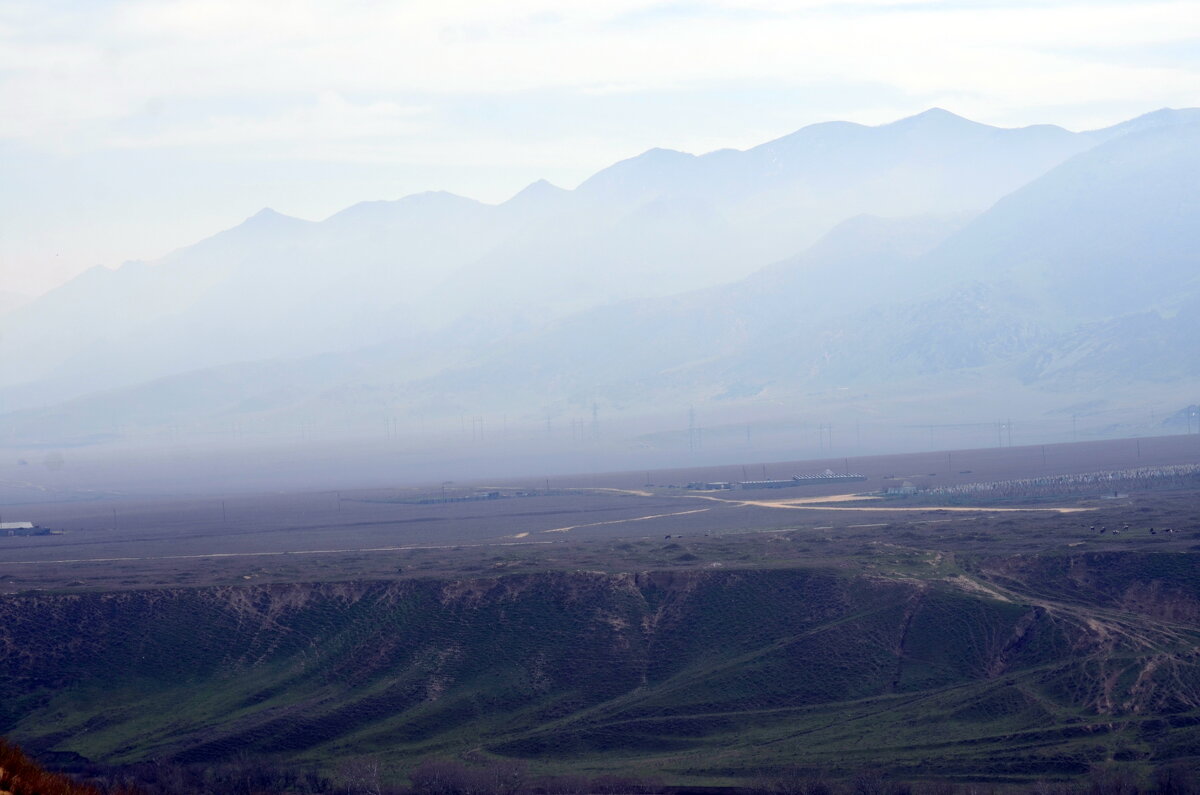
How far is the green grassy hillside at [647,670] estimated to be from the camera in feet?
194

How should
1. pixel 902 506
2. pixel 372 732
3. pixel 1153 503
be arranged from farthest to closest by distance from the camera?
pixel 902 506, pixel 1153 503, pixel 372 732

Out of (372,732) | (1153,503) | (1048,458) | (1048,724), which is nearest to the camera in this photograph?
(1048,724)

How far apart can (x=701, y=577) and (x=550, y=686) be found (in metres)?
15.7

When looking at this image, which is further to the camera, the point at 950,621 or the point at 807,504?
the point at 807,504

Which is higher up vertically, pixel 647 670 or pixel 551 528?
pixel 551 528

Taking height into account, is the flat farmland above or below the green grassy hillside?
above

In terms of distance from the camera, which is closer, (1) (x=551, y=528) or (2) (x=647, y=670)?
(2) (x=647, y=670)

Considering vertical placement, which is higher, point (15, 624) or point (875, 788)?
point (15, 624)

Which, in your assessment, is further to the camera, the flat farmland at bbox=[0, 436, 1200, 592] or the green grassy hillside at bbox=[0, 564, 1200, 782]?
the flat farmland at bbox=[0, 436, 1200, 592]

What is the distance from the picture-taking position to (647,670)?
232 ft

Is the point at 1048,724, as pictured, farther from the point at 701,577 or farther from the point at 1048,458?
the point at 1048,458

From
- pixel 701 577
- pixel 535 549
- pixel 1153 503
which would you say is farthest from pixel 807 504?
pixel 701 577

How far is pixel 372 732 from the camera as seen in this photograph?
63.3 m

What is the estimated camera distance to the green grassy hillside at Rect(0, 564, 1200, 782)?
2329 inches
